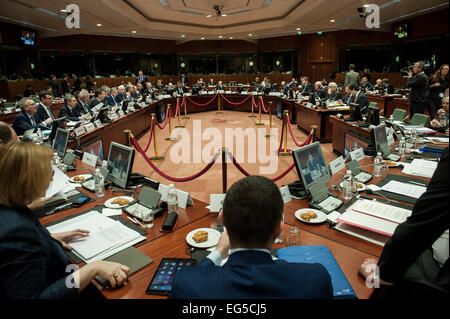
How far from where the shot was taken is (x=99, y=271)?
4.57ft

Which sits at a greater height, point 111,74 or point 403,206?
point 111,74

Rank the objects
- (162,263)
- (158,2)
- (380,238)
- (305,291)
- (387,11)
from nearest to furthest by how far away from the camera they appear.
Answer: (305,291), (162,263), (380,238), (158,2), (387,11)

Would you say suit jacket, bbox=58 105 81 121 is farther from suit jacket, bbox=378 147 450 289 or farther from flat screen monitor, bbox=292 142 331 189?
suit jacket, bbox=378 147 450 289

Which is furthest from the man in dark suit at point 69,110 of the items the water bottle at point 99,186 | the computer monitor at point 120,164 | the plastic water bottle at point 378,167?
the plastic water bottle at point 378,167

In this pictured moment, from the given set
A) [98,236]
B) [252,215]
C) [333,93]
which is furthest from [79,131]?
[333,93]

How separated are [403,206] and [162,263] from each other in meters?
1.63

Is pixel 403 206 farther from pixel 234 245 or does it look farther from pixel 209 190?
pixel 209 190

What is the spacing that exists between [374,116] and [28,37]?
41.2 ft

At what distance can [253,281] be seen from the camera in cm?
84

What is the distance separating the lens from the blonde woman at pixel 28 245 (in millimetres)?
1067

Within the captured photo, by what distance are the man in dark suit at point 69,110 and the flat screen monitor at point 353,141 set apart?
4714 mm

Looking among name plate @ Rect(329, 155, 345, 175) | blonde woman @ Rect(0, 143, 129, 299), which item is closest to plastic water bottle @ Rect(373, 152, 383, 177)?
name plate @ Rect(329, 155, 345, 175)

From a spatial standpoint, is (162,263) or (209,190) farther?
(209,190)
